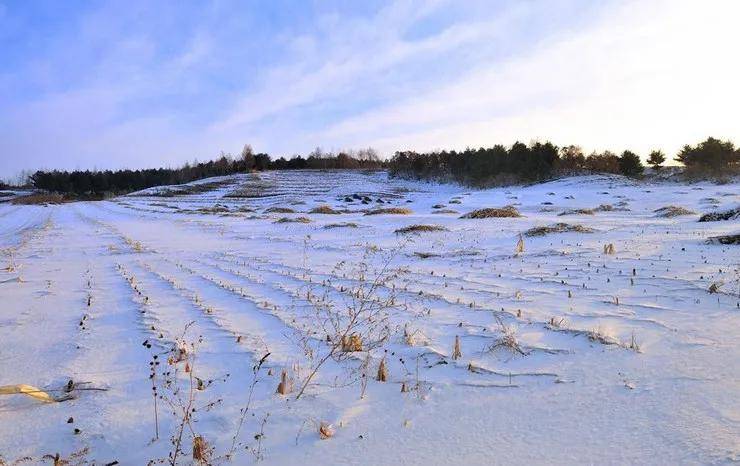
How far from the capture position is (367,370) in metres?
3.78

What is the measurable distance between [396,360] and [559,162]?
158ft

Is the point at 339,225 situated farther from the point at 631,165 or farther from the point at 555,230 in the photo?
the point at 631,165

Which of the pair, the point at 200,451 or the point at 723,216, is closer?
the point at 200,451

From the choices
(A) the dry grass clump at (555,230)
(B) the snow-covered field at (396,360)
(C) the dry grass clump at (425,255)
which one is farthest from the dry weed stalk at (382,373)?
(A) the dry grass clump at (555,230)

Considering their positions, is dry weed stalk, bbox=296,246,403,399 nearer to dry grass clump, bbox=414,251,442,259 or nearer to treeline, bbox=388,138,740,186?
dry grass clump, bbox=414,251,442,259

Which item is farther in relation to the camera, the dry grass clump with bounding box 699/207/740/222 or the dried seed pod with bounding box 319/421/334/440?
the dry grass clump with bounding box 699/207/740/222

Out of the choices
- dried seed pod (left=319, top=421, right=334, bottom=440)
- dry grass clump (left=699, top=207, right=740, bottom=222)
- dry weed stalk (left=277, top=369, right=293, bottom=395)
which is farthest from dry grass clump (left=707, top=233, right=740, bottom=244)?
dried seed pod (left=319, top=421, right=334, bottom=440)

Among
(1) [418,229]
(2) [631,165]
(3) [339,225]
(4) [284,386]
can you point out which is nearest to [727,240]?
(1) [418,229]

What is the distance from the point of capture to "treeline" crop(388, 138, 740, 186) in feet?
128

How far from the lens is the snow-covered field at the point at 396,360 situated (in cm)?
273

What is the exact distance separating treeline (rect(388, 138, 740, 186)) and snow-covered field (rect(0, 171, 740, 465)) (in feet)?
121

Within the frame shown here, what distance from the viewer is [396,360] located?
3.99m

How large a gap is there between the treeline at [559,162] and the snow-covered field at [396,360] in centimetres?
3681

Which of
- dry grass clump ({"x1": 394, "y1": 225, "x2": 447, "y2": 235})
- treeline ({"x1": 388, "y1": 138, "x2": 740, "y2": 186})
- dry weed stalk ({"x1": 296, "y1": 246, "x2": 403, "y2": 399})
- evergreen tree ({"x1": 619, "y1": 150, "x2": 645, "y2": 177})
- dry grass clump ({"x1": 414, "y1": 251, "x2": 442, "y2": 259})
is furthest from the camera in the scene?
evergreen tree ({"x1": 619, "y1": 150, "x2": 645, "y2": 177})
